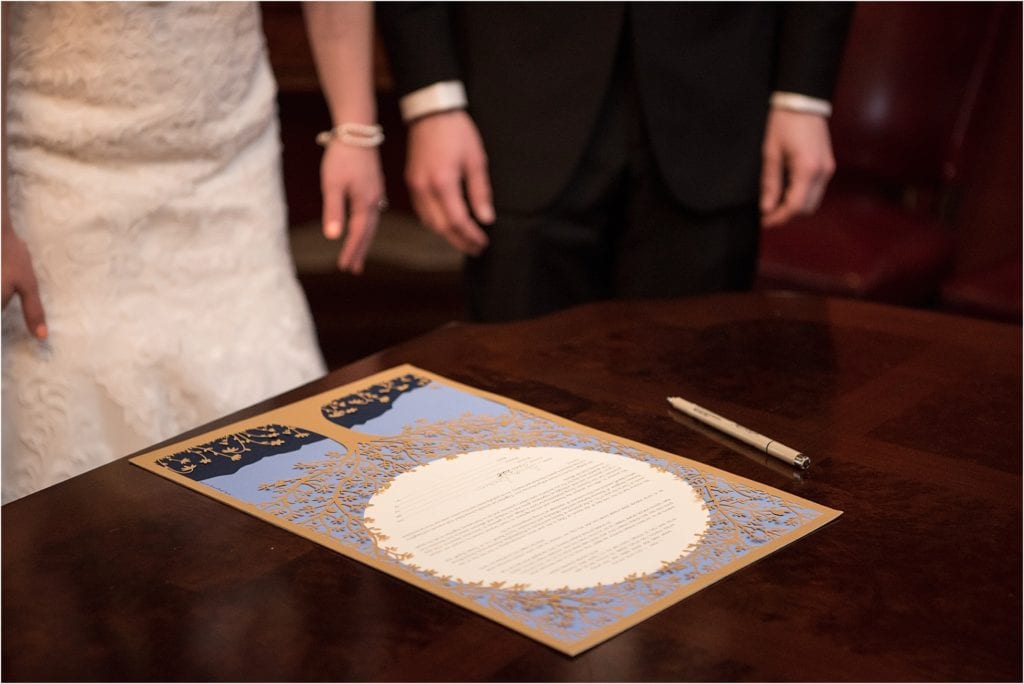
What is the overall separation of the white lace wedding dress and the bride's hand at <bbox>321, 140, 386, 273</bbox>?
0.08 m

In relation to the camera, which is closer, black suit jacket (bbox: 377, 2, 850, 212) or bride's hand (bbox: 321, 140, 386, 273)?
bride's hand (bbox: 321, 140, 386, 273)

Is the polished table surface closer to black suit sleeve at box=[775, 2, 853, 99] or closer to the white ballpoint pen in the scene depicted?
the white ballpoint pen

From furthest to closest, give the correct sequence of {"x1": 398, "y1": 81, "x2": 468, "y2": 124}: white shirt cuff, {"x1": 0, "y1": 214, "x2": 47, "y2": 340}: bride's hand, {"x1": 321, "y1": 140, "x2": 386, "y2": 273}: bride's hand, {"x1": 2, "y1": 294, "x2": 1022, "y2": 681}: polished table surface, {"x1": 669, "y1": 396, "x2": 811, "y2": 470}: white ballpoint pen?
{"x1": 398, "y1": 81, "x2": 468, "y2": 124}: white shirt cuff → {"x1": 321, "y1": 140, "x2": 386, "y2": 273}: bride's hand → {"x1": 0, "y1": 214, "x2": 47, "y2": 340}: bride's hand → {"x1": 669, "y1": 396, "x2": 811, "y2": 470}: white ballpoint pen → {"x1": 2, "y1": 294, "x2": 1022, "y2": 681}: polished table surface

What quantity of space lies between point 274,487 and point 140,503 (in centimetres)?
9

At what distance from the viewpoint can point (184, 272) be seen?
1371mm

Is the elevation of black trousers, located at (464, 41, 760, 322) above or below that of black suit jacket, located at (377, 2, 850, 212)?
below

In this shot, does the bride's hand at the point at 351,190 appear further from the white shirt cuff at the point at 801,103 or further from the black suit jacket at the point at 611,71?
the white shirt cuff at the point at 801,103

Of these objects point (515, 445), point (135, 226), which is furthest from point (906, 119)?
point (515, 445)

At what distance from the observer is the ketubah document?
749mm

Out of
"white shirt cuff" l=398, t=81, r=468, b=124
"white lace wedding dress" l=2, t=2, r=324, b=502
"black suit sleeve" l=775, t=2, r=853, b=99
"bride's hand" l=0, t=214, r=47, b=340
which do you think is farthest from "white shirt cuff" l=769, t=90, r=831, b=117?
"bride's hand" l=0, t=214, r=47, b=340

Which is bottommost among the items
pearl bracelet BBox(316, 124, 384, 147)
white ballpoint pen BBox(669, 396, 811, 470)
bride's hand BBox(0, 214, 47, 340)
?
white ballpoint pen BBox(669, 396, 811, 470)

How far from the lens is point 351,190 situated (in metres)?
1.50

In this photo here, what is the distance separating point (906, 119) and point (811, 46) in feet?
4.66

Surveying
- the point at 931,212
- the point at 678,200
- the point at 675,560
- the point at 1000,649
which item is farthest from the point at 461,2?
the point at 931,212
